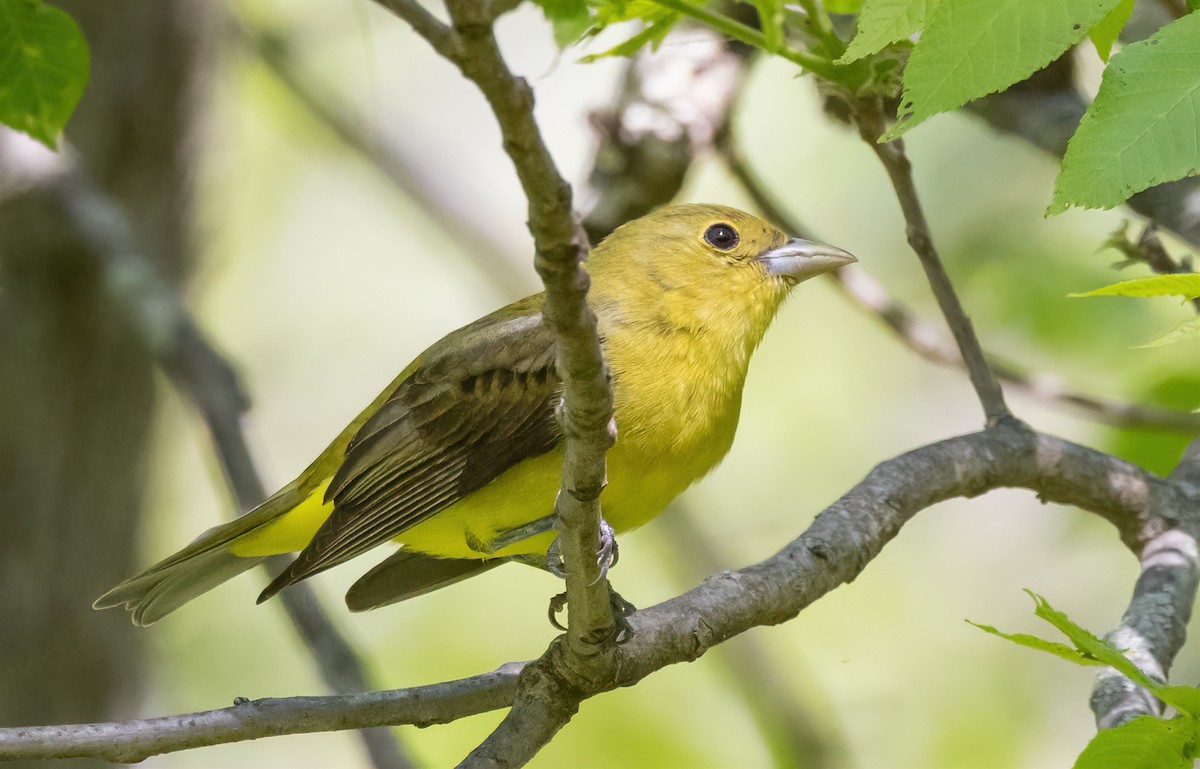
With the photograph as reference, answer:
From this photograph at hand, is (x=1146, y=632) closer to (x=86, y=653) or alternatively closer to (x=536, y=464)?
(x=536, y=464)

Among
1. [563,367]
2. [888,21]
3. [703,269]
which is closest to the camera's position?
[563,367]

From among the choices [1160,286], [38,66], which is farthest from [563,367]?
[38,66]

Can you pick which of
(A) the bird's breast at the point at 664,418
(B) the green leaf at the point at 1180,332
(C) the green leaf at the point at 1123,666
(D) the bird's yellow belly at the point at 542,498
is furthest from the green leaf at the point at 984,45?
(D) the bird's yellow belly at the point at 542,498

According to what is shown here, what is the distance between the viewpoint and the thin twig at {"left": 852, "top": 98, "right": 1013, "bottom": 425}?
350cm

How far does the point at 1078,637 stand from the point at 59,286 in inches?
197

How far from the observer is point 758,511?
8266mm

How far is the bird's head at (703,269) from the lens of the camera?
14.0 feet

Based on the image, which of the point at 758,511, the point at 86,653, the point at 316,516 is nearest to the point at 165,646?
the point at 86,653

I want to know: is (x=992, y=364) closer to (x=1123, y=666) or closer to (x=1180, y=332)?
(x=1180, y=332)

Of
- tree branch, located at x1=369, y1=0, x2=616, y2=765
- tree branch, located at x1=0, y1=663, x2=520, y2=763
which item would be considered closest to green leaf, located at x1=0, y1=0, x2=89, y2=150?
tree branch, located at x1=0, y1=663, x2=520, y2=763

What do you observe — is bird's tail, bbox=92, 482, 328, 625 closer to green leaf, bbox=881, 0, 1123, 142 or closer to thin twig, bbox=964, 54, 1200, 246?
thin twig, bbox=964, 54, 1200, 246

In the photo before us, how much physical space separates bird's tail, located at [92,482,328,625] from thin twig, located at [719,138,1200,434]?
7.28 ft

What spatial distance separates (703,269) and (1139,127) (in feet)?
7.94

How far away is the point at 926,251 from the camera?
379 centimetres
